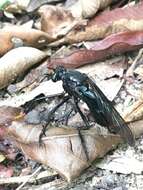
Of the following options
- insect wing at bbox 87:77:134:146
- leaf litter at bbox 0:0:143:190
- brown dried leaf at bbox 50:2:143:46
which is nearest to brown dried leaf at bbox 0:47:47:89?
leaf litter at bbox 0:0:143:190

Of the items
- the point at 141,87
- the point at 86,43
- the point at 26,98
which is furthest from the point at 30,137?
the point at 86,43

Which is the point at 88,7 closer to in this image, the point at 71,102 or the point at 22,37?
the point at 22,37

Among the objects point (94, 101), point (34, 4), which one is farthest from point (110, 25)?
point (94, 101)

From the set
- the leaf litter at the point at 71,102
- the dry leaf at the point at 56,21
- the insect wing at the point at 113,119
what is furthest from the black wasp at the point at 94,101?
the dry leaf at the point at 56,21

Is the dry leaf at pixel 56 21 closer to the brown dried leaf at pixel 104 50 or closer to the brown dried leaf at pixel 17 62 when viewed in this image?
the brown dried leaf at pixel 17 62

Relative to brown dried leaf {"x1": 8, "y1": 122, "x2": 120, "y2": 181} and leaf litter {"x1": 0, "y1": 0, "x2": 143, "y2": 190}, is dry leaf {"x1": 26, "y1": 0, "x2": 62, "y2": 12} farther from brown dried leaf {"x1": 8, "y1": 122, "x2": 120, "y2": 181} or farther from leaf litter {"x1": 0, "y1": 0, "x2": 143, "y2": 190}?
brown dried leaf {"x1": 8, "y1": 122, "x2": 120, "y2": 181}

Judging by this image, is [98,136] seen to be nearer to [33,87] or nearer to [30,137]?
[30,137]
